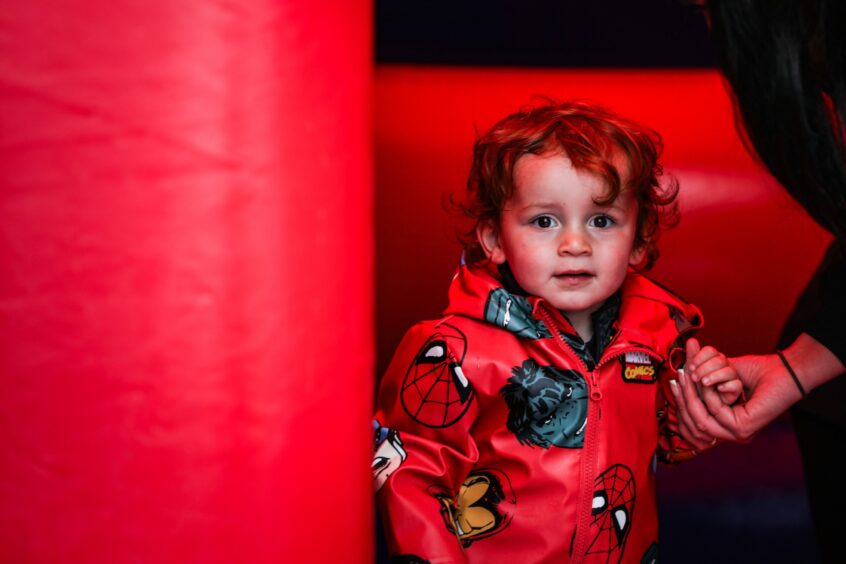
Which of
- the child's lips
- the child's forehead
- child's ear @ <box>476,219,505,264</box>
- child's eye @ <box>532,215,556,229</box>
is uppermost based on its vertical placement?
the child's forehead

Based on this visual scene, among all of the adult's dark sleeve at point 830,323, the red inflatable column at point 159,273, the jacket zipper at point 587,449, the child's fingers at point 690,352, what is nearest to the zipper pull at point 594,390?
the jacket zipper at point 587,449

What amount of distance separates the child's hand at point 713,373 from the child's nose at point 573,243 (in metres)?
0.16

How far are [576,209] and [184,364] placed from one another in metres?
0.55

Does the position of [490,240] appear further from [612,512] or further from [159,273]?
[159,273]

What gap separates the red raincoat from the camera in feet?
3.00

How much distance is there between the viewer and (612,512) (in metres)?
0.94

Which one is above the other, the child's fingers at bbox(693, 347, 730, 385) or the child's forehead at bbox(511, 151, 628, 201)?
the child's forehead at bbox(511, 151, 628, 201)

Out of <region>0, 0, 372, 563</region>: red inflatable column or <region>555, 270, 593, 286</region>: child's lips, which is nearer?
<region>0, 0, 372, 563</region>: red inflatable column

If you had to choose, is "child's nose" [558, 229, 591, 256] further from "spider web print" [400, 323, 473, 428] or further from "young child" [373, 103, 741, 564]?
"spider web print" [400, 323, 473, 428]

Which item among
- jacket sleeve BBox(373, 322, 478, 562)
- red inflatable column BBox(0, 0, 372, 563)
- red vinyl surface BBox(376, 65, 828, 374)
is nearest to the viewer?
red inflatable column BBox(0, 0, 372, 563)

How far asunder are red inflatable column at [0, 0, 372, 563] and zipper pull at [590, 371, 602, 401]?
47 cm

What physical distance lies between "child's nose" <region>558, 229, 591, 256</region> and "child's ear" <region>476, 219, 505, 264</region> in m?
0.09

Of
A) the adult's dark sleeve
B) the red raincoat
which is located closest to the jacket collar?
the red raincoat

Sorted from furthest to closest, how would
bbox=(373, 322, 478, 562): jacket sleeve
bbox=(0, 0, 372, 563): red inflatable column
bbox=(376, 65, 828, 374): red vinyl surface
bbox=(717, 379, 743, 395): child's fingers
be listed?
bbox=(376, 65, 828, 374): red vinyl surface, bbox=(717, 379, 743, 395): child's fingers, bbox=(373, 322, 478, 562): jacket sleeve, bbox=(0, 0, 372, 563): red inflatable column
